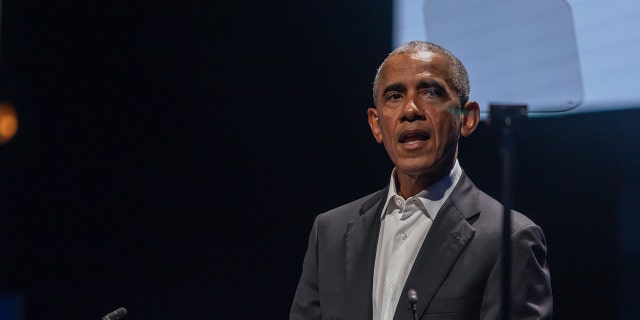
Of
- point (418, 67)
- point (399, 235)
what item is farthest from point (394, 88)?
point (399, 235)

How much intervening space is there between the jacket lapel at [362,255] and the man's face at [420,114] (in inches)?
6.0

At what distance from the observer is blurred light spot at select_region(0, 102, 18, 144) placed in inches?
139

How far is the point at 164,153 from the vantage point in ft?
11.5

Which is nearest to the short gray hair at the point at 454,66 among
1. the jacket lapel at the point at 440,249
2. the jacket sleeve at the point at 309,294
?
the jacket lapel at the point at 440,249

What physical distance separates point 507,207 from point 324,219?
926 mm

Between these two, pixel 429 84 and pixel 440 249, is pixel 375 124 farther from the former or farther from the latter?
pixel 440 249

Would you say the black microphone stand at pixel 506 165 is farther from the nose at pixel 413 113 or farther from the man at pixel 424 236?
the nose at pixel 413 113

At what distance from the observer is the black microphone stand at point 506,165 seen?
1337 mm

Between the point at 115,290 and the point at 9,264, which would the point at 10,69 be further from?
the point at 115,290

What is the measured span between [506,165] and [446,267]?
602 mm

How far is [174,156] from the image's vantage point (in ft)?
11.5

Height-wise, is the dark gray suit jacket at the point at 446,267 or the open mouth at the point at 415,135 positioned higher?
the open mouth at the point at 415,135

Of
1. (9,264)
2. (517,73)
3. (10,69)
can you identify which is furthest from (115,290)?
(517,73)

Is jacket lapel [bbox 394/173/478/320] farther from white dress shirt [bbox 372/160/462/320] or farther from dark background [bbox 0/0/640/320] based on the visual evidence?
dark background [bbox 0/0/640/320]
